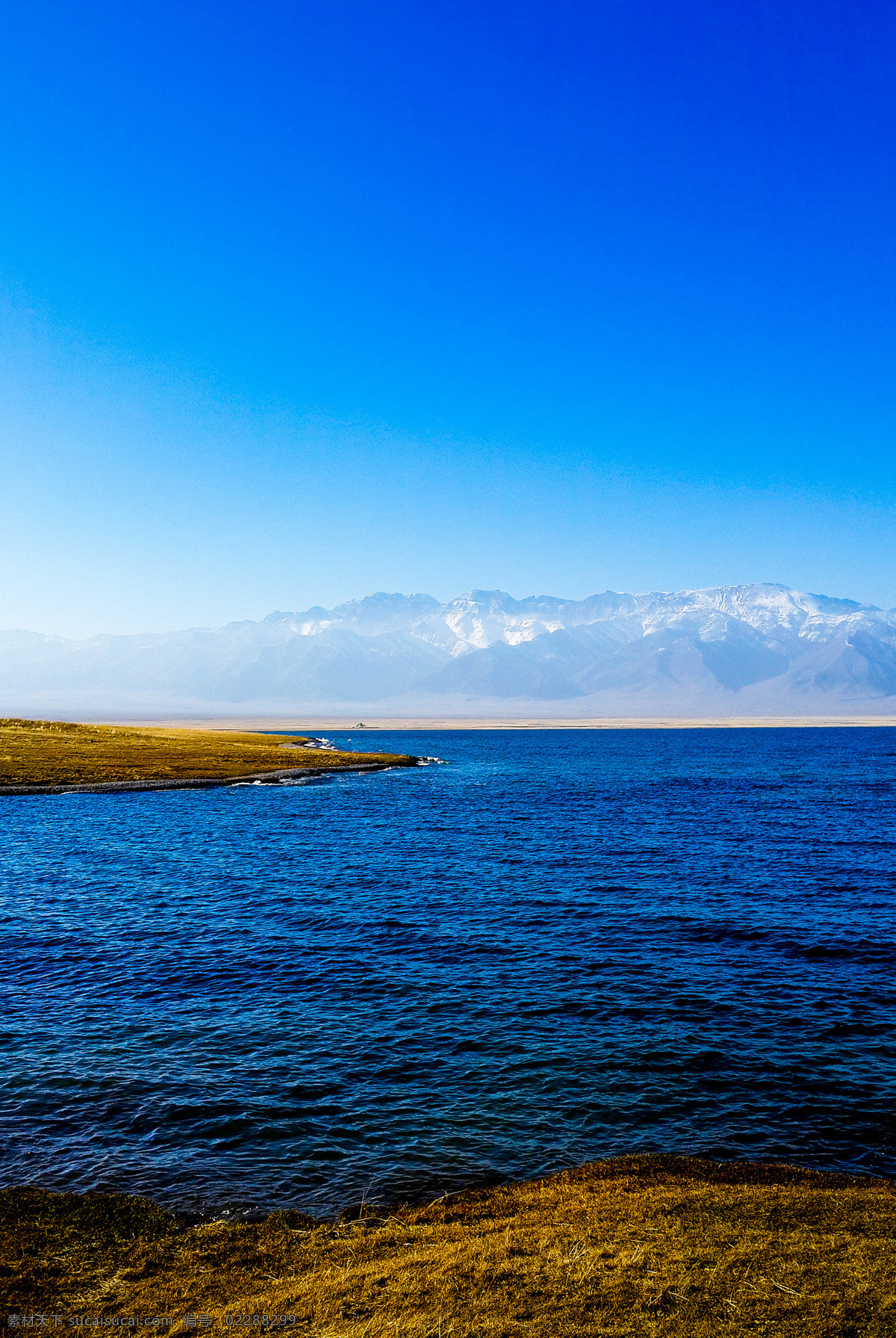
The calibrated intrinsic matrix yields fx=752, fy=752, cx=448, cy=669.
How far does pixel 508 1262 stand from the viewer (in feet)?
36.4

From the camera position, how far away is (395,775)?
385 ft

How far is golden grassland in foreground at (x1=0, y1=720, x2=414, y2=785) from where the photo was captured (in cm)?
9900

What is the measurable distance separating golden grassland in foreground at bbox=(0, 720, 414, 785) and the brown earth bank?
11 cm

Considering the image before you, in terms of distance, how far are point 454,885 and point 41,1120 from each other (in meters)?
27.5

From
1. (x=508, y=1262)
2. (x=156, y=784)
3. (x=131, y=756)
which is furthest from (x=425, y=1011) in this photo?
(x=131, y=756)

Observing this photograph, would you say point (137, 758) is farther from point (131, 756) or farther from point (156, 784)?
point (156, 784)

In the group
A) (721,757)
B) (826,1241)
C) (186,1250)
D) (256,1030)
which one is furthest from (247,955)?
(721,757)

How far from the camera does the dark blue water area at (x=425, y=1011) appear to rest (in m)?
16.1

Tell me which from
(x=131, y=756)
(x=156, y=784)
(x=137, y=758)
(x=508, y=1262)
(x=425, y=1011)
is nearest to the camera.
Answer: (x=508, y=1262)

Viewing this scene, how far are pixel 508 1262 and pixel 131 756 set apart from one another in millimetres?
124581

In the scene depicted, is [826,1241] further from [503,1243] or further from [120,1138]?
[120,1138]

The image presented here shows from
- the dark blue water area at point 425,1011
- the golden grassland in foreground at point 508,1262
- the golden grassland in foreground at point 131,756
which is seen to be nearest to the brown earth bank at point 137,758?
the golden grassland in foreground at point 131,756

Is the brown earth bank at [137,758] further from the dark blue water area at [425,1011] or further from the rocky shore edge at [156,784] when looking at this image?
the dark blue water area at [425,1011]

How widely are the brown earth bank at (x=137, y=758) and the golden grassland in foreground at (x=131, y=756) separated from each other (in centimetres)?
11
